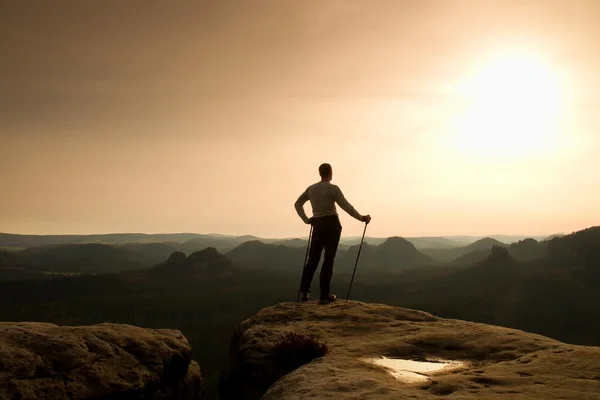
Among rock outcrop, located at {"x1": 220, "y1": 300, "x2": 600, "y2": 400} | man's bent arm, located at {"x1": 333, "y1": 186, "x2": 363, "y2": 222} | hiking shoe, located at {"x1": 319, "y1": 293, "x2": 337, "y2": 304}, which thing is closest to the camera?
rock outcrop, located at {"x1": 220, "y1": 300, "x2": 600, "y2": 400}

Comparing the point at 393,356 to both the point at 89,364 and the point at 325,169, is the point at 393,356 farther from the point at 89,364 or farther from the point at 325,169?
the point at 325,169

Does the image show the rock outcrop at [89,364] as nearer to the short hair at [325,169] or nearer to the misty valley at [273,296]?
the short hair at [325,169]

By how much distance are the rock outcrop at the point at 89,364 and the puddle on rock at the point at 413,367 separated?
5.29 meters

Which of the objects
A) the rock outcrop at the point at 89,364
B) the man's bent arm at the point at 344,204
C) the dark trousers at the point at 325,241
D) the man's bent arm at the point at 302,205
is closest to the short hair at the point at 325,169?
the man's bent arm at the point at 344,204

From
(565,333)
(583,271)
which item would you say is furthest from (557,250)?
(565,333)

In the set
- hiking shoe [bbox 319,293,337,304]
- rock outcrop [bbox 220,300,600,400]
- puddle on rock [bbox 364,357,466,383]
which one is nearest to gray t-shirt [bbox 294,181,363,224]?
hiking shoe [bbox 319,293,337,304]

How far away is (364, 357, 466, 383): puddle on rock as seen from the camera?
6.58 meters

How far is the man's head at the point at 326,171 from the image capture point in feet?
42.3

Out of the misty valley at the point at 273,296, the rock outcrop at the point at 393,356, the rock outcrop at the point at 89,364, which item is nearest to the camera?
the rock outcrop at the point at 393,356

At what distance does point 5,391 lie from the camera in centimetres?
663

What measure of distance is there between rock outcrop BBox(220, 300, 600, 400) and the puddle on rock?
0.57ft

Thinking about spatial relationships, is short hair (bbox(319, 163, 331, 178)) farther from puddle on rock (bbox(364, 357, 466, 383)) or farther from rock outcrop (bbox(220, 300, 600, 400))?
puddle on rock (bbox(364, 357, 466, 383))

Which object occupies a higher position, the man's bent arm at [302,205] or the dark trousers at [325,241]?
the man's bent arm at [302,205]

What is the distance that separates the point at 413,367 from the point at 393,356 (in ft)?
2.61
